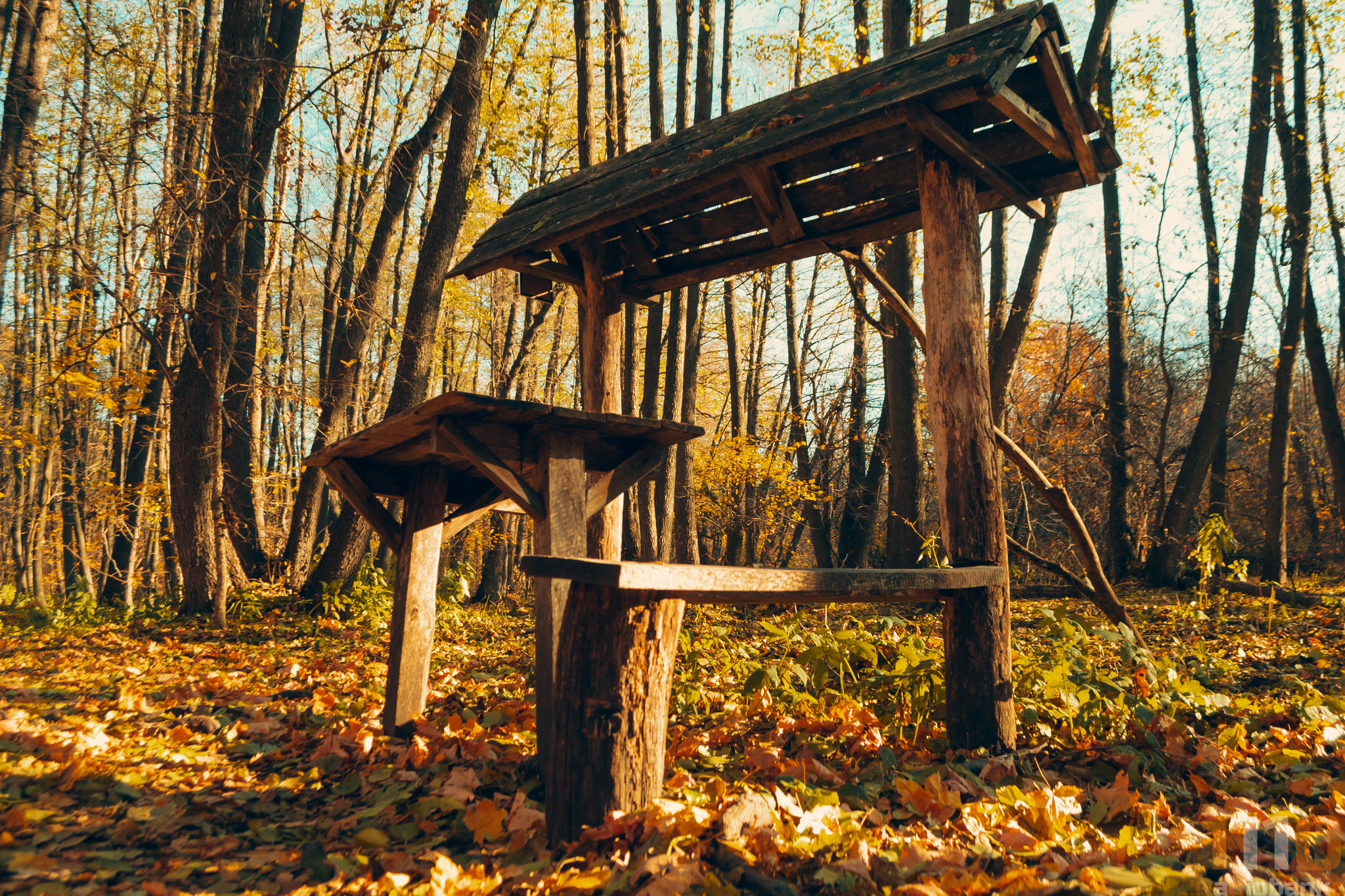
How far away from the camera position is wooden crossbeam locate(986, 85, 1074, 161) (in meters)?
3.29

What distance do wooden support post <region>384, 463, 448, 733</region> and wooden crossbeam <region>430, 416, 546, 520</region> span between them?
929 millimetres

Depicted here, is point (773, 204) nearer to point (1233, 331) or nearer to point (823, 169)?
point (823, 169)

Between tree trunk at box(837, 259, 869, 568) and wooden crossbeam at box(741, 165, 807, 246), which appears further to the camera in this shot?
tree trunk at box(837, 259, 869, 568)

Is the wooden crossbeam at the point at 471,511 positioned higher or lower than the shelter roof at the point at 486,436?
lower

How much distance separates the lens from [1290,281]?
9719 millimetres

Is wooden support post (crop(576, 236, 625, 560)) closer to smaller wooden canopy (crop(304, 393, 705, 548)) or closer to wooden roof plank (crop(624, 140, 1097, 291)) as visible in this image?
wooden roof plank (crop(624, 140, 1097, 291))

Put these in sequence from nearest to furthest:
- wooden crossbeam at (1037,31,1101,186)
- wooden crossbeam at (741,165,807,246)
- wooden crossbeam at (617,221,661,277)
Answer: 1. wooden crossbeam at (1037,31,1101,186)
2. wooden crossbeam at (741,165,807,246)
3. wooden crossbeam at (617,221,661,277)

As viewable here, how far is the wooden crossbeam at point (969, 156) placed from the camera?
3418 mm

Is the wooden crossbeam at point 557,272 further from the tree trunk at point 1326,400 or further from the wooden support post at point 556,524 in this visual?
the tree trunk at point 1326,400

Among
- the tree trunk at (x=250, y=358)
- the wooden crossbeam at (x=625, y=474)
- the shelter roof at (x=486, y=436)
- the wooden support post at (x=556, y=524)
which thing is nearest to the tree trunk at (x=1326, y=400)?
the wooden crossbeam at (x=625, y=474)

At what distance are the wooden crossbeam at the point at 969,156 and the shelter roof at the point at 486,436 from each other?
71.1 inches

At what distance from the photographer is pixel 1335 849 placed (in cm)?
205
